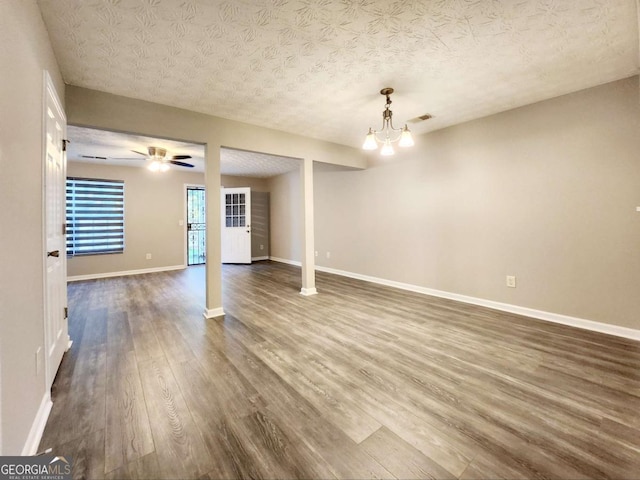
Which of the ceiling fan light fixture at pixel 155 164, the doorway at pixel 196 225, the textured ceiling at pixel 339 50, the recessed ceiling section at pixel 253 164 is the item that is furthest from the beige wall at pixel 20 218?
the doorway at pixel 196 225

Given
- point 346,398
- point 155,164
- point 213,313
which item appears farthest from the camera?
point 155,164

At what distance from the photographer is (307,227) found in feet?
14.3

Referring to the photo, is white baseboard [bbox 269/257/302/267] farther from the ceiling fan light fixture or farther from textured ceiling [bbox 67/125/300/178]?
the ceiling fan light fixture

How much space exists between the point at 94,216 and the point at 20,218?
5.40 m

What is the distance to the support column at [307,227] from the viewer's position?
428cm

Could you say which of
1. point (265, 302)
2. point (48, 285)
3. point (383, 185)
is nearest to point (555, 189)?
point (383, 185)

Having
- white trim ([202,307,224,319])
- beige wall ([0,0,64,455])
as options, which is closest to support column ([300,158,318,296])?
white trim ([202,307,224,319])

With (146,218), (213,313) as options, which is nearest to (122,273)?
(146,218)

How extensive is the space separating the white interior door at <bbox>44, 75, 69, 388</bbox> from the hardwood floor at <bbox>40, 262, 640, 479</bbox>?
250mm

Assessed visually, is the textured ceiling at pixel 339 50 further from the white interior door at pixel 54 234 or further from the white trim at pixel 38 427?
the white trim at pixel 38 427

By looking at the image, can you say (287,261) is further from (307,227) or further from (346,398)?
(346,398)

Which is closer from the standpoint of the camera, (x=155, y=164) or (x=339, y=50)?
(x=339, y=50)

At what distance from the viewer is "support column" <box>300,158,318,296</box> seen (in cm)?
428

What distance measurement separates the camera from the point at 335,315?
3330 mm
